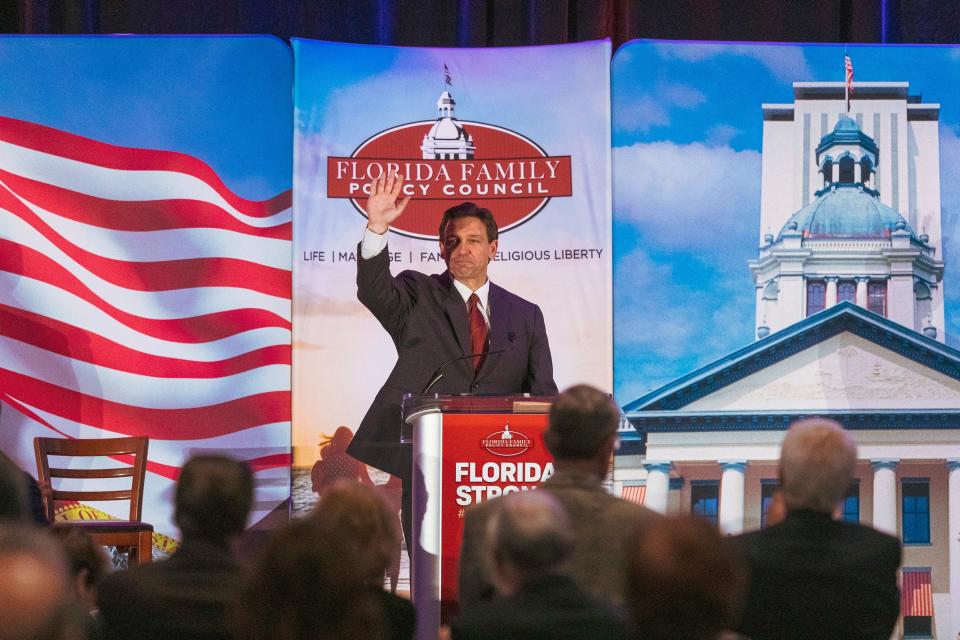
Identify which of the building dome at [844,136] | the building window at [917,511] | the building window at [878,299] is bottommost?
the building window at [917,511]

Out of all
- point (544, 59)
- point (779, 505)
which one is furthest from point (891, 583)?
point (544, 59)

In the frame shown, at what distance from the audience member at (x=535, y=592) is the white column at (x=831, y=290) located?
16.5 feet

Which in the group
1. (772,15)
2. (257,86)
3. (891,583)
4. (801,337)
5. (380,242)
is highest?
(772,15)

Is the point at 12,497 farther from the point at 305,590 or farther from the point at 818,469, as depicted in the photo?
the point at 818,469

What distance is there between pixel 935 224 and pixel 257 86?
12.2 ft

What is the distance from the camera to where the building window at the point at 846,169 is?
7.00 metres

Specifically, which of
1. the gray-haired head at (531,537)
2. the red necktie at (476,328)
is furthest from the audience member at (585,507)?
the red necktie at (476,328)

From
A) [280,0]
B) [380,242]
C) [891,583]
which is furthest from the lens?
[280,0]

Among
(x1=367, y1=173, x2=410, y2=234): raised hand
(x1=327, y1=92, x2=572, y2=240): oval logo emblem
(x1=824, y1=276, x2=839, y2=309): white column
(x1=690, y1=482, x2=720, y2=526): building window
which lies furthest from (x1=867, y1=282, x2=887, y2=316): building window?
(x1=367, y1=173, x2=410, y2=234): raised hand

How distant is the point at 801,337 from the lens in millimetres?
7035

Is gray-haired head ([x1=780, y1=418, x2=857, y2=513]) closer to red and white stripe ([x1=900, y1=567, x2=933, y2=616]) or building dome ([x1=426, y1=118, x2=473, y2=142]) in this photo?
red and white stripe ([x1=900, y1=567, x2=933, y2=616])

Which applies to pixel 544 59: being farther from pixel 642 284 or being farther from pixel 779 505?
pixel 779 505

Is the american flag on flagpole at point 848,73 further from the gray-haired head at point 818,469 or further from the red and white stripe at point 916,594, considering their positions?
the gray-haired head at point 818,469

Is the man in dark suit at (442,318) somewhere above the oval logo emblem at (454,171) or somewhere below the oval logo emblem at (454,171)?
below
